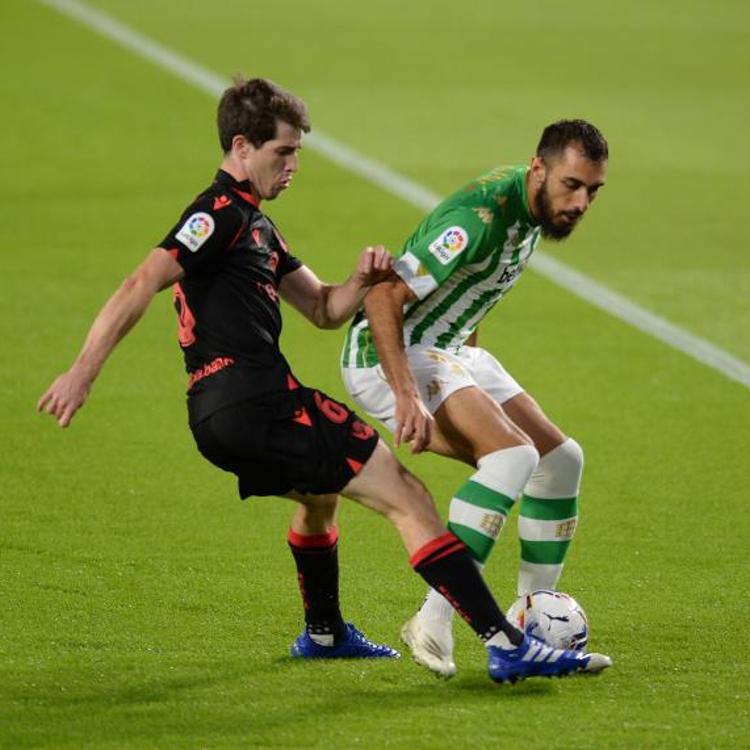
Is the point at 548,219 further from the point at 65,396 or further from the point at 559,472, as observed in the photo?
the point at 65,396

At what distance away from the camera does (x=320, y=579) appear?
721 cm

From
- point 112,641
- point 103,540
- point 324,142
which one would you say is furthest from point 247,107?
point 324,142

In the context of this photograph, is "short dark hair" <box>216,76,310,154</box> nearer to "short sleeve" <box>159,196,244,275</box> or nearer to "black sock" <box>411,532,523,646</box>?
"short sleeve" <box>159,196,244,275</box>

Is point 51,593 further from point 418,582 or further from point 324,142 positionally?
point 324,142

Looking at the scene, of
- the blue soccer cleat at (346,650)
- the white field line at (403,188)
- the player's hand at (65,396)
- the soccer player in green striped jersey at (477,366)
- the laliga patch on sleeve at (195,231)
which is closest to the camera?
the player's hand at (65,396)

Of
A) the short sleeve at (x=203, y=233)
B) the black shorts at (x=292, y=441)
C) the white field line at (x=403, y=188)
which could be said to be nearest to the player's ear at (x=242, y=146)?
the short sleeve at (x=203, y=233)

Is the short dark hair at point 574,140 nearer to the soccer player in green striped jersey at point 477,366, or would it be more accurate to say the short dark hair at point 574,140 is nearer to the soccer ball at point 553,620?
the soccer player in green striped jersey at point 477,366

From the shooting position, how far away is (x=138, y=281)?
20.9 ft

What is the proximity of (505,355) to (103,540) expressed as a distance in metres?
4.65

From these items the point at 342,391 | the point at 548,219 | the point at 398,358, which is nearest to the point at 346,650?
the point at 398,358

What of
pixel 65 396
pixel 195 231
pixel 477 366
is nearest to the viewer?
pixel 65 396

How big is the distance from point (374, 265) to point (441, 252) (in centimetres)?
29

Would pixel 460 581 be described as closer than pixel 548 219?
Yes

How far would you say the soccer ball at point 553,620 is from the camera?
23.3 feet
